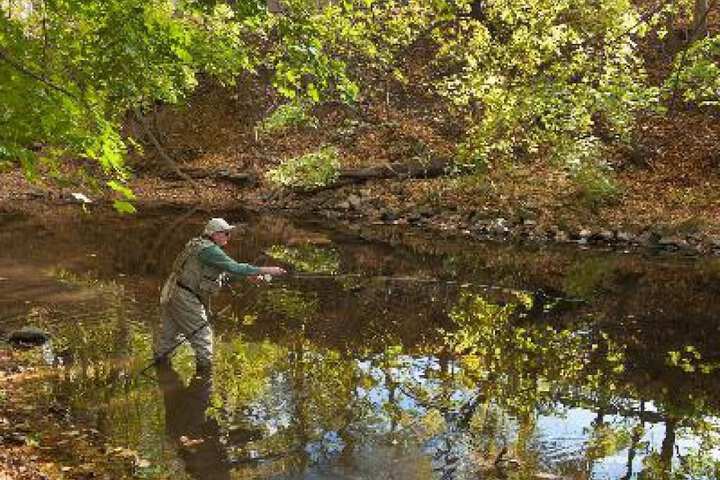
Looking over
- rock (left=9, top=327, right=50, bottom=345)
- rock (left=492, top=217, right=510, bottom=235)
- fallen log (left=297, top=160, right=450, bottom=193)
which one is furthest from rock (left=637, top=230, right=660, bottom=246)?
rock (left=9, top=327, right=50, bottom=345)

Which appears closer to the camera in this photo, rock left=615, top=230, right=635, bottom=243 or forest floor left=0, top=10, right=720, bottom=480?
rock left=615, top=230, right=635, bottom=243

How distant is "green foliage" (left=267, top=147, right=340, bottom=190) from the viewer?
2683 centimetres

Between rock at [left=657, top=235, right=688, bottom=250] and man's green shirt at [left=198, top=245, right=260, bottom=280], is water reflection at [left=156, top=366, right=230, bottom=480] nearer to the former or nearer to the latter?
man's green shirt at [left=198, top=245, right=260, bottom=280]

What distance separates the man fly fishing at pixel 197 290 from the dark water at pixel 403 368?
42 cm

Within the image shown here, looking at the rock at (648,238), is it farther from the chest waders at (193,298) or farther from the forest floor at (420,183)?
the chest waders at (193,298)

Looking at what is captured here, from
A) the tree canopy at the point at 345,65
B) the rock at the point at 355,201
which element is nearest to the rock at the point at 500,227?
the tree canopy at the point at 345,65

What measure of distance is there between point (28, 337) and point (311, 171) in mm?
17578

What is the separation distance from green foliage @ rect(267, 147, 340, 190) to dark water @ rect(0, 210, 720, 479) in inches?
372

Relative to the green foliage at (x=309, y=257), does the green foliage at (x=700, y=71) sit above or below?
above

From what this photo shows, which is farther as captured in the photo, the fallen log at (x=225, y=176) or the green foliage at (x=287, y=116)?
the fallen log at (x=225, y=176)

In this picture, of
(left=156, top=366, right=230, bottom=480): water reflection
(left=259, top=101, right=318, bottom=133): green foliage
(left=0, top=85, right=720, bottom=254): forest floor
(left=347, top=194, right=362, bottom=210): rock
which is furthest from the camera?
(left=259, top=101, right=318, bottom=133): green foliage

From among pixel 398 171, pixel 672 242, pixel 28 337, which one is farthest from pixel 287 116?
pixel 28 337

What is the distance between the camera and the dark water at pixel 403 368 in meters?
6.78

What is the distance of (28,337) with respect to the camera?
33.1ft
